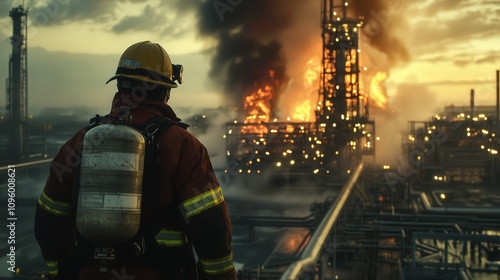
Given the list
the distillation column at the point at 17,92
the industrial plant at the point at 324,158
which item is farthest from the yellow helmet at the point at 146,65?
the distillation column at the point at 17,92

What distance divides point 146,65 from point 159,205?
717 millimetres

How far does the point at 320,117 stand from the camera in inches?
1316

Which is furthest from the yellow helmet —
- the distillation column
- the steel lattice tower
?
the steel lattice tower

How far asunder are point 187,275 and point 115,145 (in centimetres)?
71

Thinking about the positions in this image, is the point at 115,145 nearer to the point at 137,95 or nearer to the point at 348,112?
the point at 137,95

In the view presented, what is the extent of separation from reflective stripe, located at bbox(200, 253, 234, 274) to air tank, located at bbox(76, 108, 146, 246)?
36cm

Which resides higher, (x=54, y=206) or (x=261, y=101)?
(x=261, y=101)

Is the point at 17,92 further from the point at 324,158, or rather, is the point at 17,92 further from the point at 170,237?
the point at 170,237

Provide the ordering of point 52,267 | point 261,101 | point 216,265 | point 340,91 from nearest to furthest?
1. point 216,265
2. point 52,267
3. point 340,91
4. point 261,101

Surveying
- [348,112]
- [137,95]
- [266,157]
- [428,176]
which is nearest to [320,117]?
[348,112]

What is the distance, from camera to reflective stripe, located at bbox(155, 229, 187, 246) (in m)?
2.61

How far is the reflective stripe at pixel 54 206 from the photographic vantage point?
2828 mm

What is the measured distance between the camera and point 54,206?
283cm

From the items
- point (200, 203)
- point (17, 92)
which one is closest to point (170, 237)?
point (200, 203)
